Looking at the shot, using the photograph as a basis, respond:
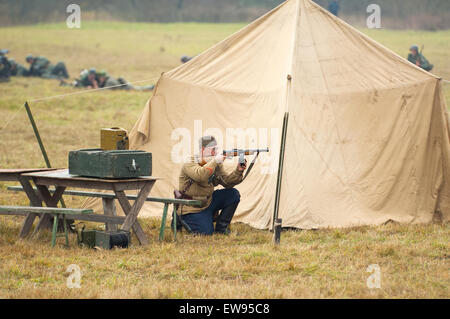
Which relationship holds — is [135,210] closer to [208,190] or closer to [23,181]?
[208,190]

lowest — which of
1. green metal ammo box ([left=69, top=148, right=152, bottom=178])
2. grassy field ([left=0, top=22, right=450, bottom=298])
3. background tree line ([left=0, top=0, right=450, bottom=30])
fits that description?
grassy field ([left=0, top=22, right=450, bottom=298])

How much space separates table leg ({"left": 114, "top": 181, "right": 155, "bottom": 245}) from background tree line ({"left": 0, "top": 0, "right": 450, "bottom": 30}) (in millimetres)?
34606

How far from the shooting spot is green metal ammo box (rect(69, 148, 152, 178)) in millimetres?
7109

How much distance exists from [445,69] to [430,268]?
19245 millimetres

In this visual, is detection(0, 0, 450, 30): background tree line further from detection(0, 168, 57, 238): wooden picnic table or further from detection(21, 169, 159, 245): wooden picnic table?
detection(21, 169, 159, 245): wooden picnic table

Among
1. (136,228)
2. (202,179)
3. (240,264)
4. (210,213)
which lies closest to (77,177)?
(136,228)

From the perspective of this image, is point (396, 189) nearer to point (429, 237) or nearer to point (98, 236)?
point (429, 237)

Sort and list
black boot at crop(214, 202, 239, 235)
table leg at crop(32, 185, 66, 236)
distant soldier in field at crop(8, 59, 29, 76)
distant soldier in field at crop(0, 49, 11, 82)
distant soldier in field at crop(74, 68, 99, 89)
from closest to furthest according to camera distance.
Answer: table leg at crop(32, 185, 66, 236)
black boot at crop(214, 202, 239, 235)
distant soldier in field at crop(74, 68, 99, 89)
distant soldier in field at crop(0, 49, 11, 82)
distant soldier in field at crop(8, 59, 29, 76)

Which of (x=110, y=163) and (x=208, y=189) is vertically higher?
(x=110, y=163)

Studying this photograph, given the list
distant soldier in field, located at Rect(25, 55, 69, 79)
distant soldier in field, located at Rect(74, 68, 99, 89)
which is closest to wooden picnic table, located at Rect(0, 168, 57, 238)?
distant soldier in field, located at Rect(74, 68, 99, 89)

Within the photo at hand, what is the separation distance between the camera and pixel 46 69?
26906 millimetres

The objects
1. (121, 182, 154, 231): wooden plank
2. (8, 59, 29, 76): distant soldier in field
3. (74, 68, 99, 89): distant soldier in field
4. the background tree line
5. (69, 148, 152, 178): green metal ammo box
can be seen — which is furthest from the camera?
the background tree line

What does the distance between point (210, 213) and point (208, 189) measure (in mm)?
293
